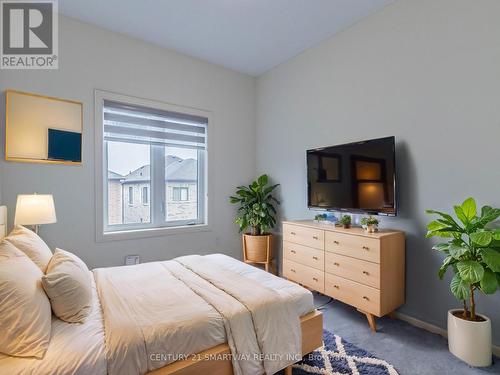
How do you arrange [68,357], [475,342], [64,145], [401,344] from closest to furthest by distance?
[68,357] → [475,342] → [401,344] → [64,145]

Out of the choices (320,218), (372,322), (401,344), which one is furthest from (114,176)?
(401,344)

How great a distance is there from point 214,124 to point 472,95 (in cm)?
289

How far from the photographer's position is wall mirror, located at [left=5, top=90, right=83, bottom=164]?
253cm

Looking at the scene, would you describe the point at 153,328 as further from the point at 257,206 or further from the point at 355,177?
the point at 257,206

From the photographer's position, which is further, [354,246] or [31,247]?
[354,246]

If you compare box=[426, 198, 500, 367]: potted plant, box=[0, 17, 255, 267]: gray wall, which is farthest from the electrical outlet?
box=[426, 198, 500, 367]: potted plant

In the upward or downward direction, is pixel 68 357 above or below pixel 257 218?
below

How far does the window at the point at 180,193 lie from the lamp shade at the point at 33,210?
1490mm

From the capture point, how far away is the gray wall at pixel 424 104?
2.03 metres

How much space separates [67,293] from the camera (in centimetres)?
138

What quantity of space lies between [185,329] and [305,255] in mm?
1759

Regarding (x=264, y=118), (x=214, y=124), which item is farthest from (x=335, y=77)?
(x=214, y=124)

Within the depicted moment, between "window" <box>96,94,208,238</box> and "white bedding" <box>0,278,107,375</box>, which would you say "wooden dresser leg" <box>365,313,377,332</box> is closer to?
"white bedding" <box>0,278,107,375</box>

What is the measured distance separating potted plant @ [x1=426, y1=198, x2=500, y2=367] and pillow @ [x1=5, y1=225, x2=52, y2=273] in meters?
2.61
